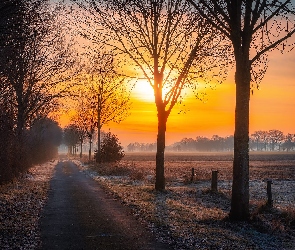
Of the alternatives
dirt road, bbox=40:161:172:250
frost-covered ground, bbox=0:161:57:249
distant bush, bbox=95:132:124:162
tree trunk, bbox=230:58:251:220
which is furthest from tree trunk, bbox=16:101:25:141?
tree trunk, bbox=230:58:251:220

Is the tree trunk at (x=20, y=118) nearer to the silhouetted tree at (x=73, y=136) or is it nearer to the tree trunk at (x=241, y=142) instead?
the tree trunk at (x=241, y=142)

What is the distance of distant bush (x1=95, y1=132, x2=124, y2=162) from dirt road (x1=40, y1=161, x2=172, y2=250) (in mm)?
27269

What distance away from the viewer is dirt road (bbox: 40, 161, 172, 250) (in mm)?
9227

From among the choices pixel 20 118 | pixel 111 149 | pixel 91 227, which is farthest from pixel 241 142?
pixel 111 149

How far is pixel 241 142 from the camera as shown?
40.0 feet

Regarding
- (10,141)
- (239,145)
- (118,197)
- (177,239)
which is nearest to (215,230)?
(177,239)

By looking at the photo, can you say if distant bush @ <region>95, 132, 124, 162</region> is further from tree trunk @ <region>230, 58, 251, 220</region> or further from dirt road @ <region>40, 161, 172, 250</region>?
tree trunk @ <region>230, 58, 251, 220</region>

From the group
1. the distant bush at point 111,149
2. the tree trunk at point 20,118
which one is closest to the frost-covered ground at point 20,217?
the tree trunk at point 20,118

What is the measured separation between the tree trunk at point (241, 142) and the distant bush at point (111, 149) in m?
33.0

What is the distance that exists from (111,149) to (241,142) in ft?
109

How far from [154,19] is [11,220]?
13.4 metres

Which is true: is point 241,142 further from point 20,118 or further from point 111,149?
point 111,149

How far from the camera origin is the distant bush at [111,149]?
44.6m

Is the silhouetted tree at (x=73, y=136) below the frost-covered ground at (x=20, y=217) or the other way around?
the other way around
